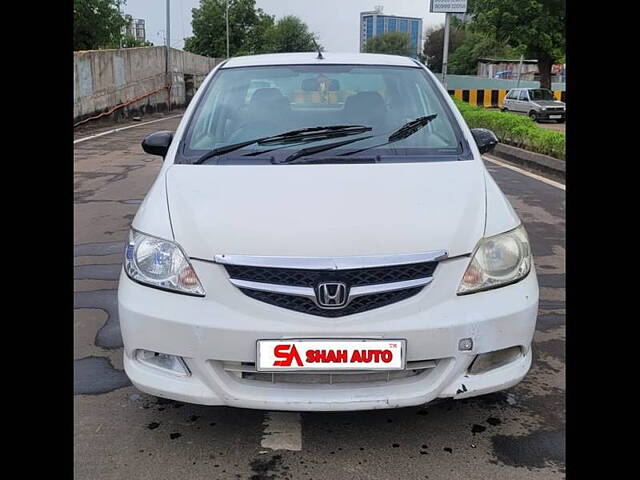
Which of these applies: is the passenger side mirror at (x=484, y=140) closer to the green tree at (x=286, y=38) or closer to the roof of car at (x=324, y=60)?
the roof of car at (x=324, y=60)

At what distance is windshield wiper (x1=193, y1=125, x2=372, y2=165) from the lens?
318 cm

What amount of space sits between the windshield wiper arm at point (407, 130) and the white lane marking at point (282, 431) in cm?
129

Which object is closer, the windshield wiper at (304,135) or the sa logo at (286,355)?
the sa logo at (286,355)

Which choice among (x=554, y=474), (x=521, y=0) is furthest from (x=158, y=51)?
A: (x=554, y=474)

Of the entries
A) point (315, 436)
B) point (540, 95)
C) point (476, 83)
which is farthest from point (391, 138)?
point (476, 83)

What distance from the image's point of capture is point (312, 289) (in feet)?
7.39

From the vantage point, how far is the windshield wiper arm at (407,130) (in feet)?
10.6

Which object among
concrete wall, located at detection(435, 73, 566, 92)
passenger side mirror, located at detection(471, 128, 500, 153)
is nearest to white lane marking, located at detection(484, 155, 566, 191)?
passenger side mirror, located at detection(471, 128, 500, 153)

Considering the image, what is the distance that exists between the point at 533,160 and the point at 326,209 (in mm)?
8947

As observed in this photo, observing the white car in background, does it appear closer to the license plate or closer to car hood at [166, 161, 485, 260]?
car hood at [166, 161, 485, 260]

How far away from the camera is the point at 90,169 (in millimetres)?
10352

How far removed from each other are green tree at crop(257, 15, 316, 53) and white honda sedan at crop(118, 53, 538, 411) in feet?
207

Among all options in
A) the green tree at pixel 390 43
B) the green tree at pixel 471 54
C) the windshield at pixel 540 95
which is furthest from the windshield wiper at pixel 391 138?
the green tree at pixel 390 43

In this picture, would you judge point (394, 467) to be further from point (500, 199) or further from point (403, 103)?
point (403, 103)
